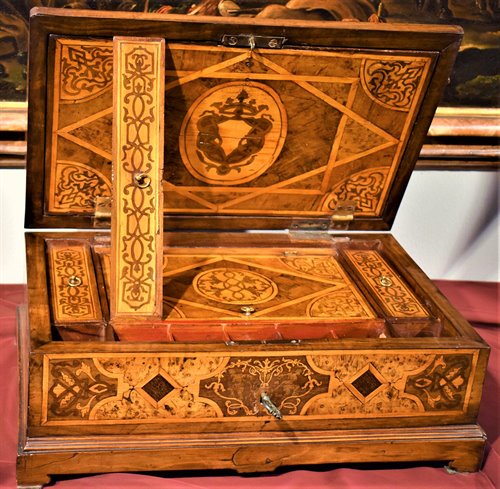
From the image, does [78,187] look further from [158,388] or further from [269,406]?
[269,406]

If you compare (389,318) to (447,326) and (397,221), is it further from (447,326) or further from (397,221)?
(397,221)

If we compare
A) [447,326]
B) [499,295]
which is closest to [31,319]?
[447,326]

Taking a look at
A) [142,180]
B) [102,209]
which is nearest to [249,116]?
[142,180]

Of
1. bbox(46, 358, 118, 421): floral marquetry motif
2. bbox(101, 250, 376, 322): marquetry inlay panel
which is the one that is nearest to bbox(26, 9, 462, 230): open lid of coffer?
bbox(101, 250, 376, 322): marquetry inlay panel

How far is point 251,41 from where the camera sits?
8.42 feet

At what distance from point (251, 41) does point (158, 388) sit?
2.88 feet

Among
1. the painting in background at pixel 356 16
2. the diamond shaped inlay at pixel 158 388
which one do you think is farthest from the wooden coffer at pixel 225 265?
the painting in background at pixel 356 16

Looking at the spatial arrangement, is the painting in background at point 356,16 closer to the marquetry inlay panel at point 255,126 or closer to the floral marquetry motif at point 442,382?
the marquetry inlay panel at point 255,126

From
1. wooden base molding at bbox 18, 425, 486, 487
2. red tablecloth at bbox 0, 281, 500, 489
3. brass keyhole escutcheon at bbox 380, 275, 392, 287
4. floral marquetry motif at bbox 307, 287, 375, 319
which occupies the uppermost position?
brass keyhole escutcheon at bbox 380, 275, 392, 287

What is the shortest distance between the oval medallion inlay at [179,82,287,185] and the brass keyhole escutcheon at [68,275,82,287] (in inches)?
16.9

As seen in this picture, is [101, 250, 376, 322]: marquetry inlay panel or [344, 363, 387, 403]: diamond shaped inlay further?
[101, 250, 376, 322]: marquetry inlay panel

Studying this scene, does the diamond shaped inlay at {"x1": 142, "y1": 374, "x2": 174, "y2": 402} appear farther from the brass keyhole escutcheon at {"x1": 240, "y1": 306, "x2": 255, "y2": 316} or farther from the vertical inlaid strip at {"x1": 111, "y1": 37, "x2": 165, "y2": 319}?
the brass keyhole escutcheon at {"x1": 240, "y1": 306, "x2": 255, "y2": 316}

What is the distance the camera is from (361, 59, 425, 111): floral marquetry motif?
2734 mm

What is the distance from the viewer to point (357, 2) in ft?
10.5
